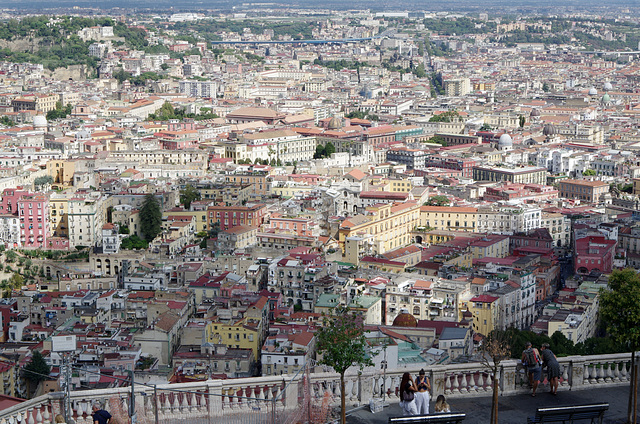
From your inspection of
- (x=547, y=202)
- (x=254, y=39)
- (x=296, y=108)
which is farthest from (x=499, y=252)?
(x=254, y=39)

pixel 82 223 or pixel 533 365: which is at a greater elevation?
pixel 533 365

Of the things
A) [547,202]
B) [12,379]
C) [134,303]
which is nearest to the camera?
[12,379]

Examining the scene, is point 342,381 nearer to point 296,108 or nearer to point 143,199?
point 143,199

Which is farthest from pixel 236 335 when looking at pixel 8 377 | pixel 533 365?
pixel 533 365

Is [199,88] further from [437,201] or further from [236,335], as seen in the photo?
[236,335]

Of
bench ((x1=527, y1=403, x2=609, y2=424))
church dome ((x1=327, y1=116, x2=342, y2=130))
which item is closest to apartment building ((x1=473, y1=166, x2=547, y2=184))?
church dome ((x1=327, y1=116, x2=342, y2=130))

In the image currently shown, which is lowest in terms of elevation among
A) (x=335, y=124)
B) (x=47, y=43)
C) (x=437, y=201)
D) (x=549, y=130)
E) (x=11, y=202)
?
(x=549, y=130)
